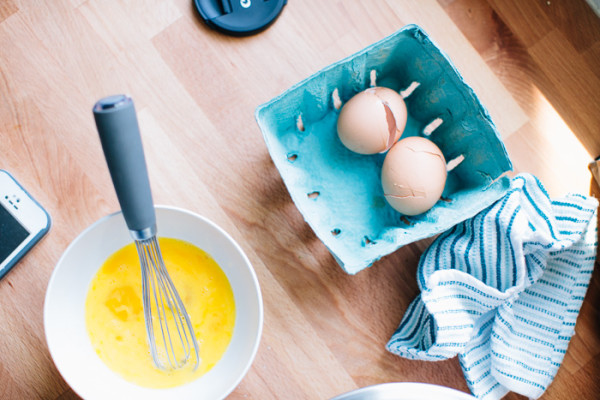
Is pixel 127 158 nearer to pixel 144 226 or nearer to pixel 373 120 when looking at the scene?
pixel 144 226

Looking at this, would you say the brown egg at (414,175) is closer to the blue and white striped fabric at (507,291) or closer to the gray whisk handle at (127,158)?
the blue and white striped fabric at (507,291)

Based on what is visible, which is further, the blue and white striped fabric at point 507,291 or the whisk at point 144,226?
the blue and white striped fabric at point 507,291

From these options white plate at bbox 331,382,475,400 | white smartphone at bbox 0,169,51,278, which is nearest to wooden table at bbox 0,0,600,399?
white smartphone at bbox 0,169,51,278

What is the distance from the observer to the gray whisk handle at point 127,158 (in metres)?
0.32

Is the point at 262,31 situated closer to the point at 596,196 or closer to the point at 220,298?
the point at 220,298

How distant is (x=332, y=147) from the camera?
56 centimetres

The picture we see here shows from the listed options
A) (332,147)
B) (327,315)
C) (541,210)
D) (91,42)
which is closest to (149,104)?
(91,42)

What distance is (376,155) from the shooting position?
1.84ft

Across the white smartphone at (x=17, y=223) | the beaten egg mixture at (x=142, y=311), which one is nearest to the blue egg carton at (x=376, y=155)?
the beaten egg mixture at (x=142, y=311)

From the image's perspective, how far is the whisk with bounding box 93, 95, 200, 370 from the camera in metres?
0.33

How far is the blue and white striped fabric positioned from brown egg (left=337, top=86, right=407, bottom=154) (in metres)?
0.14

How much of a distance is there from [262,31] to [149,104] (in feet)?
0.51

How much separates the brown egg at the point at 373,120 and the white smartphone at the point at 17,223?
35 cm

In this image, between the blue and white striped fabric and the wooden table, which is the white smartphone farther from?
the blue and white striped fabric
